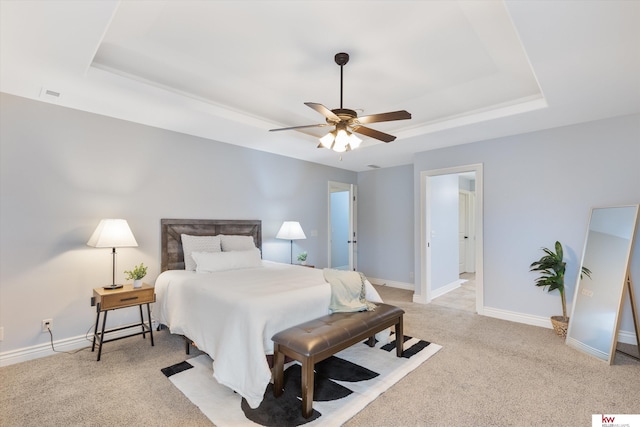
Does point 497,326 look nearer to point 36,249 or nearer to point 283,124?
point 283,124

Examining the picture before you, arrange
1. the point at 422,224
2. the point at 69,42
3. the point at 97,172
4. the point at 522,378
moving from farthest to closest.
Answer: the point at 422,224 < the point at 97,172 < the point at 522,378 < the point at 69,42

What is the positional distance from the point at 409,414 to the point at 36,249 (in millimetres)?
3603

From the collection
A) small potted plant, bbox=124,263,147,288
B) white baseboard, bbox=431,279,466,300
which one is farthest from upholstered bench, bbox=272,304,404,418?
white baseboard, bbox=431,279,466,300

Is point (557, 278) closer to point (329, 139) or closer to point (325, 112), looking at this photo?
point (329, 139)

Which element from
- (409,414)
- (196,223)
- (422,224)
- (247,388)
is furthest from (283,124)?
(409,414)

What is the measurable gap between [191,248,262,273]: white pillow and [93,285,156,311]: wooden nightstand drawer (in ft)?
1.80

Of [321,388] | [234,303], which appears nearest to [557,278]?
[321,388]

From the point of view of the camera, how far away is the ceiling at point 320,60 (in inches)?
73.5

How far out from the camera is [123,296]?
2.98 meters

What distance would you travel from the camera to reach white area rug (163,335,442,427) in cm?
201

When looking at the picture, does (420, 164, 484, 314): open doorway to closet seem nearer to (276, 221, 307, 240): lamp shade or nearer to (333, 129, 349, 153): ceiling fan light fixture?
(276, 221, 307, 240): lamp shade

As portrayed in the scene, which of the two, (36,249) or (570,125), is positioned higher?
(570,125)

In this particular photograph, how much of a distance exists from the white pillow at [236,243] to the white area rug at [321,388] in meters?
1.49

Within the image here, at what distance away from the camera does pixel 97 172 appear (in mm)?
3275
